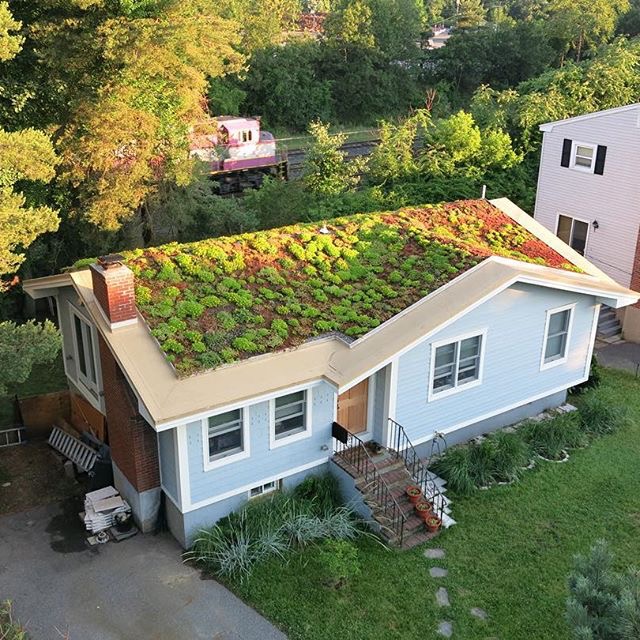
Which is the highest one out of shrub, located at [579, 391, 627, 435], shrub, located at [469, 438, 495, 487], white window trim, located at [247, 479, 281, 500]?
white window trim, located at [247, 479, 281, 500]

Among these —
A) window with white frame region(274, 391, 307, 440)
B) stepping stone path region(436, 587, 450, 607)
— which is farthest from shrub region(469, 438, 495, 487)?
window with white frame region(274, 391, 307, 440)

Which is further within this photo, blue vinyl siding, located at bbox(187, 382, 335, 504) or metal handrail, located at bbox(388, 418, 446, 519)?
metal handrail, located at bbox(388, 418, 446, 519)

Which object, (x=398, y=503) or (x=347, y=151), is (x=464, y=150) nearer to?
(x=347, y=151)

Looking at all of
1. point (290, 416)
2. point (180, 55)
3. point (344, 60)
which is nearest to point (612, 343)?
point (290, 416)

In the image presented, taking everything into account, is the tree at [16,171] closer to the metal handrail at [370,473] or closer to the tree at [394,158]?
the metal handrail at [370,473]

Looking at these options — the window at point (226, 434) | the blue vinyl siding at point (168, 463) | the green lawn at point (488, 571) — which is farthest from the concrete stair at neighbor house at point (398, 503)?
the blue vinyl siding at point (168, 463)

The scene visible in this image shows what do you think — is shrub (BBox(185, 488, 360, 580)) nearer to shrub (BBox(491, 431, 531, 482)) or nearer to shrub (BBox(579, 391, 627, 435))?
shrub (BBox(491, 431, 531, 482))
